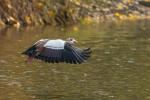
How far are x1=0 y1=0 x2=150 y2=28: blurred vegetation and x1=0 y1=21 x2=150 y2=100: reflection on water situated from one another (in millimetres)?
8676

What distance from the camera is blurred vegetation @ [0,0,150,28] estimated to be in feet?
125

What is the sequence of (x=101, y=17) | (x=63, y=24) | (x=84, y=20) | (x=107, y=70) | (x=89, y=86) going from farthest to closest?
(x=101, y=17) < (x=84, y=20) < (x=63, y=24) < (x=107, y=70) < (x=89, y=86)

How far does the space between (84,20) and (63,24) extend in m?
3.71

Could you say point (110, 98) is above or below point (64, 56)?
below

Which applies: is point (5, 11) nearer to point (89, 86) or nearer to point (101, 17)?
point (101, 17)

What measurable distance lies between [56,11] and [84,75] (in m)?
22.5

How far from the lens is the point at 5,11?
123ft

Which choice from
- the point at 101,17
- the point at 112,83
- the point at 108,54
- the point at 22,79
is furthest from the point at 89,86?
the point at 101,17

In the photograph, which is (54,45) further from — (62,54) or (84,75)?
(84,75)

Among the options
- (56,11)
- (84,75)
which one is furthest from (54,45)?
(56,11)

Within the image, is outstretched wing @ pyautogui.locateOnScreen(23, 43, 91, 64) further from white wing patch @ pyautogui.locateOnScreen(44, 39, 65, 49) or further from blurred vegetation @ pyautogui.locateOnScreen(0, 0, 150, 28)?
blurred vegetation @ pyautogui.locateOnScreen(0, 0, 150, 28)

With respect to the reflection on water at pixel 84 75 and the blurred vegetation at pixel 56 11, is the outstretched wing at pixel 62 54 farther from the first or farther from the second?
the blurred vegetation at pixel 56 11

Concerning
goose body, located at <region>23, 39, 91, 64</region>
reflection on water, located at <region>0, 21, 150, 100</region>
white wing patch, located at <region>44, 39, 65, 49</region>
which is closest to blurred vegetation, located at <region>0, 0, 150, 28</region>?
reflection on water, located at <region>0, 21, 150, 100</region>

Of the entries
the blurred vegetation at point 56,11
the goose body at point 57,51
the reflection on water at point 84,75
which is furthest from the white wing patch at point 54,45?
the blurred vegetation at point 56,11
